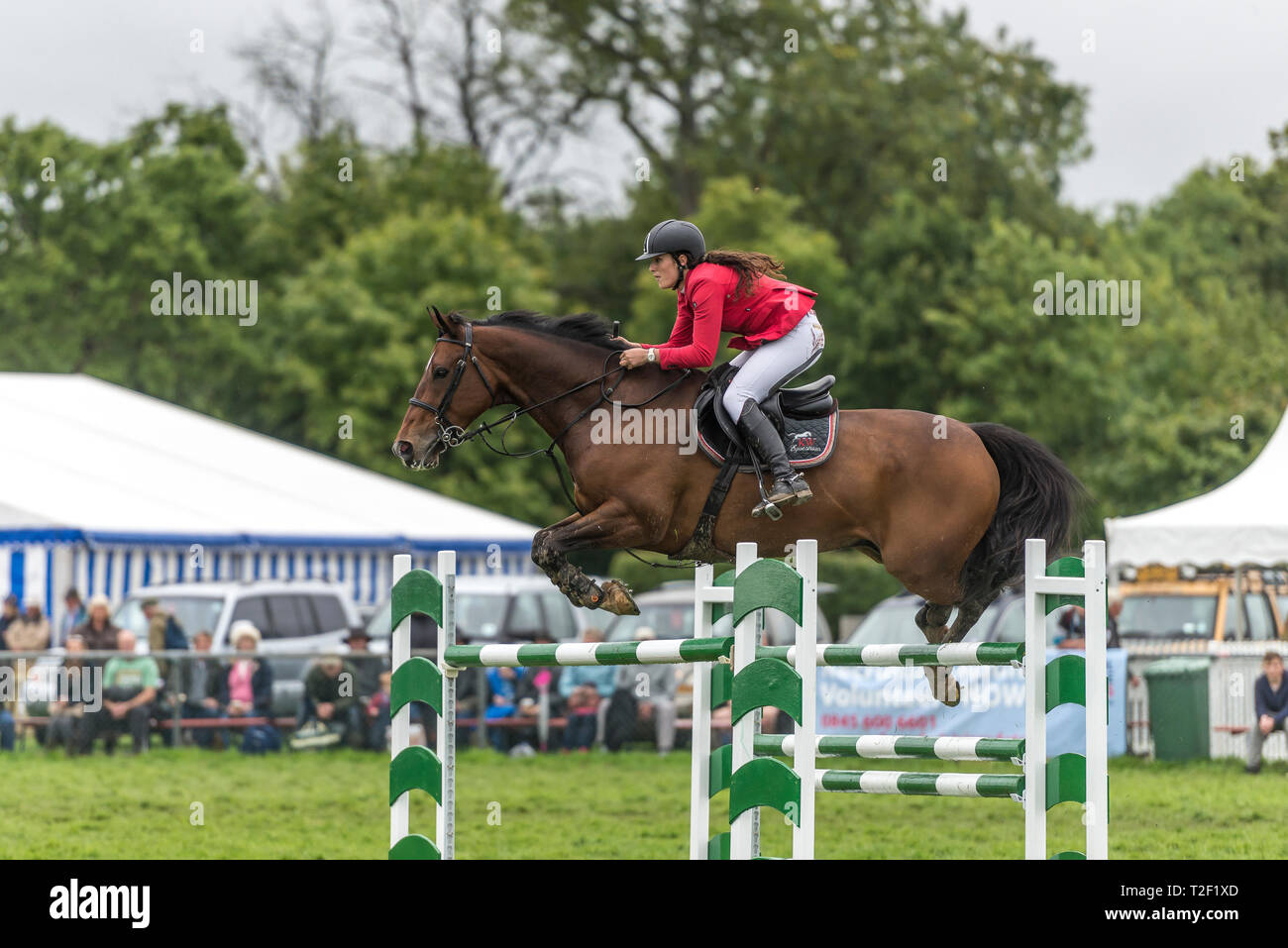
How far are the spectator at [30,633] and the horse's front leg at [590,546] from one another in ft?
38.3

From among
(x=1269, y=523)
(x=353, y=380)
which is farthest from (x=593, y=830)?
(x=353, y=380)

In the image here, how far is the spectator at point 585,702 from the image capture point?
56.9 feet

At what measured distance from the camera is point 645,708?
17.5 metres

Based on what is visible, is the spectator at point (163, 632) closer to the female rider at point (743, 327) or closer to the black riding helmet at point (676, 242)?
the female rider at point (743, 327)

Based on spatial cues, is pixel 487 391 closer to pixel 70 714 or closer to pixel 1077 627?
pixel 1077 627

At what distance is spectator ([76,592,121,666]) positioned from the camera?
1673 cm

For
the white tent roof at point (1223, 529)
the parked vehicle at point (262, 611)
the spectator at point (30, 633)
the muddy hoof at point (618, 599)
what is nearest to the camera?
the muddy hoof at point (618, 599)

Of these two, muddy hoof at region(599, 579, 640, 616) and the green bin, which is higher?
muddy hoof at region(599, 579, 640, 616)

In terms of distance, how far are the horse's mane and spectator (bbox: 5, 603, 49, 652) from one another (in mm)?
11126

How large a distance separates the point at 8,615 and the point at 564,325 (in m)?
11.9

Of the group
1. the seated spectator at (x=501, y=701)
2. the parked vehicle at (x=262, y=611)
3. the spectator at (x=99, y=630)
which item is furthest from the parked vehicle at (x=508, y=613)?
the spectator at (x=99, y=630)

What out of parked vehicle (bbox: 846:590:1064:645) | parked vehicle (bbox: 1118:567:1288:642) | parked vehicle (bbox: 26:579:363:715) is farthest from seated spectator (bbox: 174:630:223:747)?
parked vehicle (bbox: 1118:567:1288:642)

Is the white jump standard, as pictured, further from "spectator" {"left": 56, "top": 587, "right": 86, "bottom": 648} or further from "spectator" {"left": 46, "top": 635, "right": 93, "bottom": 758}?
"spectator" {"left": 56, "top": 587, "right": 86, "bottom": 648}

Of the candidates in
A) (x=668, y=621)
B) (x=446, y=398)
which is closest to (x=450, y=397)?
(x=446, y=398)
